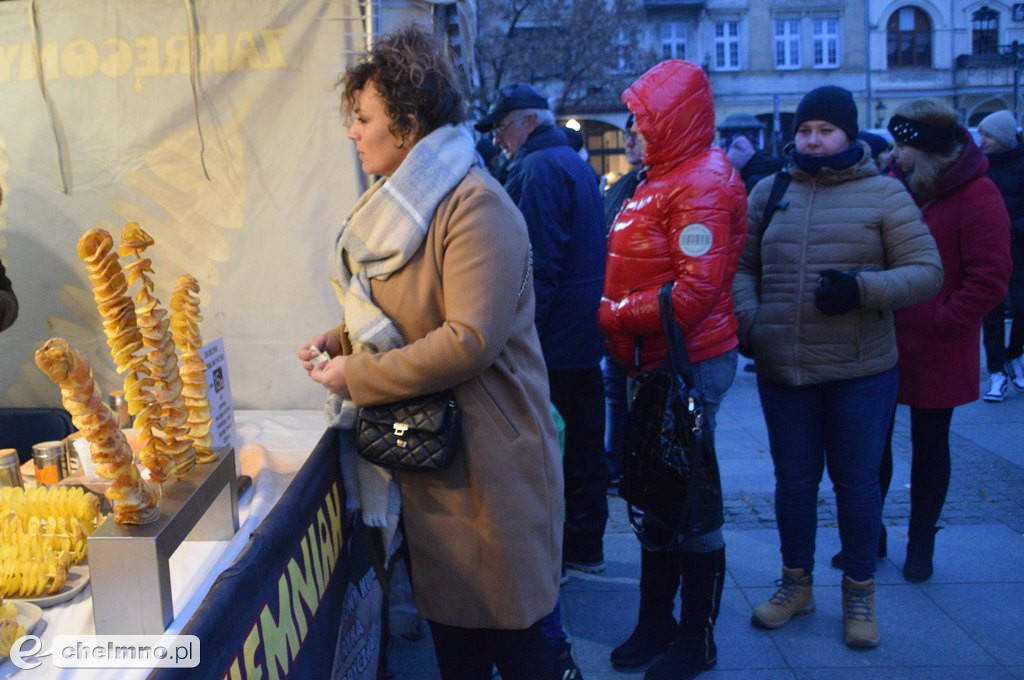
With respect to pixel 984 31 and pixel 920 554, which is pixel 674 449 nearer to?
pixel 920 554

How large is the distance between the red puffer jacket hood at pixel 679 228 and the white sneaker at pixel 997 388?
15.8 feet

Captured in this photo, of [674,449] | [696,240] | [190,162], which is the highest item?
[190,162]

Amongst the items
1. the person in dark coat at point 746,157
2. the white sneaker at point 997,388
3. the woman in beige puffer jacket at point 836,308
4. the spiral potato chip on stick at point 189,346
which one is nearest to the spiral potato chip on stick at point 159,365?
the spiral potato chip on stick at point 189,346

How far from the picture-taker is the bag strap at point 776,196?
123 inches

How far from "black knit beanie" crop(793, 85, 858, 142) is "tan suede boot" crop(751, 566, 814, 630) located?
1.69 meters

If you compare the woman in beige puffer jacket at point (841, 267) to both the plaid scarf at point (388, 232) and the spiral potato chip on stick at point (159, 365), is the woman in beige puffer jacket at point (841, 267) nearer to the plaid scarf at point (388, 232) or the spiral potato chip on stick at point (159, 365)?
the plaid scarf at point (388, 232)

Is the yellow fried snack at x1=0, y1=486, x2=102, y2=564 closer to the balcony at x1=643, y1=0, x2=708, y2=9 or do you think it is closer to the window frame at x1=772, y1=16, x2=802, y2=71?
the balcony at x1=643, y1=0, x2=708, y2=9

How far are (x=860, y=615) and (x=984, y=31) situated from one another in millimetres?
38574

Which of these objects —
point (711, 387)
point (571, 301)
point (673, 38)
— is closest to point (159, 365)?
point (711, 387)

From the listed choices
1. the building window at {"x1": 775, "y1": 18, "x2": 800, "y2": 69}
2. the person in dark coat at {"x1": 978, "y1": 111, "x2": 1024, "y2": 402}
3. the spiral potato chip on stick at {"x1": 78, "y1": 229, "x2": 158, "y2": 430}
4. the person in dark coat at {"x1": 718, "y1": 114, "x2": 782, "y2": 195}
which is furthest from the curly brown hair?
the building window at {"x1": 775, "y1": 18, "x2": 800, "y2": 69}

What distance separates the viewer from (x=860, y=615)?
3.22 meters

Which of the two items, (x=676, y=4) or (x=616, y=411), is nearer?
(x=616, y=411)

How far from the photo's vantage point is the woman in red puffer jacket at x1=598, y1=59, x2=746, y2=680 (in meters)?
2.68

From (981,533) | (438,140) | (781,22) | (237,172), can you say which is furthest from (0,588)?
(781,22)
